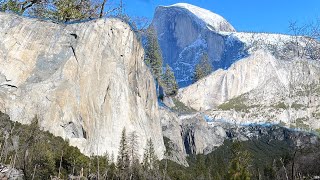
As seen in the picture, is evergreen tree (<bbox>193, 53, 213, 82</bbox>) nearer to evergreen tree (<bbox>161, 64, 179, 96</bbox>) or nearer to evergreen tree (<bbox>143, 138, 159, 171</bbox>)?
evergreen tree (<bbox>161, 64, 179, 96</bbox>)

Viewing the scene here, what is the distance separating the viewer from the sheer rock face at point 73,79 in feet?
140

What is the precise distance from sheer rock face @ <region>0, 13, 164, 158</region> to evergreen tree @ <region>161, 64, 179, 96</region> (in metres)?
47.9

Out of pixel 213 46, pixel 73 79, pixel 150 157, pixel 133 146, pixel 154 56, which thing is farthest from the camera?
pixel 213 46

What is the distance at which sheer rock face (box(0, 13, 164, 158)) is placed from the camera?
4256 centimetres

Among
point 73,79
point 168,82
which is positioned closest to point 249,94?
point 168,82

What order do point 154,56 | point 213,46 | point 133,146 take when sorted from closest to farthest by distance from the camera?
point 133,146 < point 154,56 < point 213,46

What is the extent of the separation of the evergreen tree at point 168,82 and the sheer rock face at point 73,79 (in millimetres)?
47944

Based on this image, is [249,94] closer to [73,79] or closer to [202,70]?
[202,70]

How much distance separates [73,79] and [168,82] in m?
62.3

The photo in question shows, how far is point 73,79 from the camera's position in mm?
45750

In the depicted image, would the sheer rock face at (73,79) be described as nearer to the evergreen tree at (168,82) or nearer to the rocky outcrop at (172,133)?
the rocky outcrop at (172,133)

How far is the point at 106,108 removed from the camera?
48.1 meters

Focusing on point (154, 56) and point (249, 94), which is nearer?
point (154, 56)

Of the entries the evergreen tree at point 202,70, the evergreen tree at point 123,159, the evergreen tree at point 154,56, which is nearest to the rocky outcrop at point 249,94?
the evergreen tree at point 202,70
